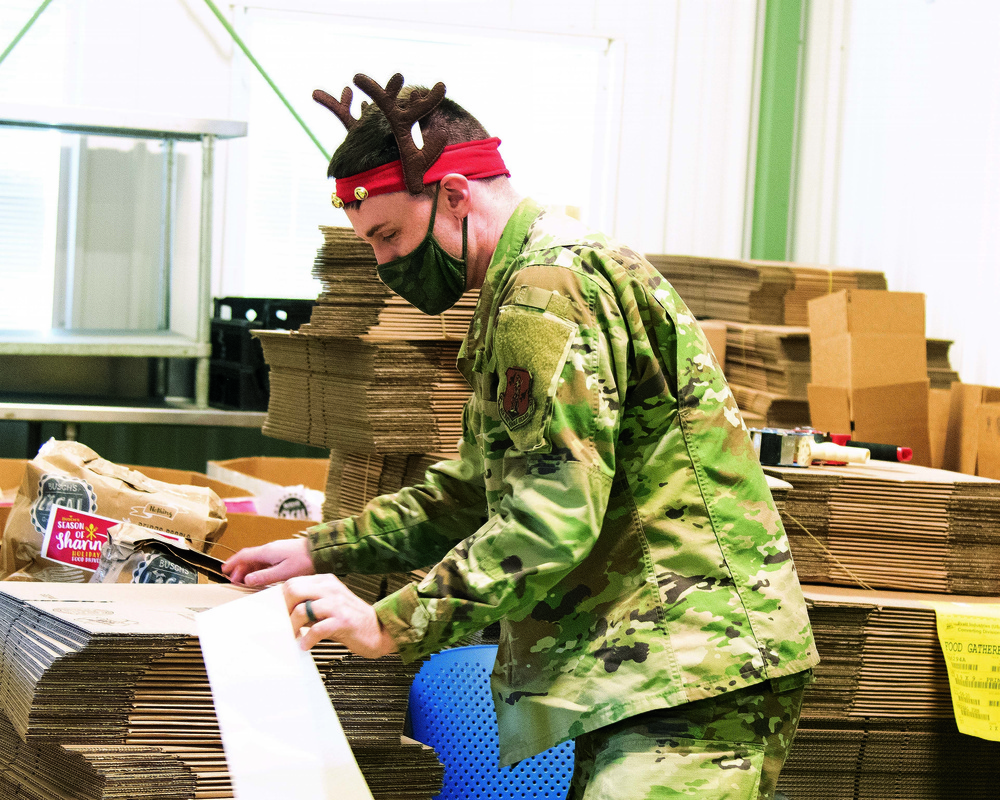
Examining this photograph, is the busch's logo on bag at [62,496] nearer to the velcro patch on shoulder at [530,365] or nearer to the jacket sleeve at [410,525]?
the jacket sleeve at [410,525]

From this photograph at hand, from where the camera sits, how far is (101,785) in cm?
157

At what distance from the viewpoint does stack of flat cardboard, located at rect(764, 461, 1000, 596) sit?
9.14ft

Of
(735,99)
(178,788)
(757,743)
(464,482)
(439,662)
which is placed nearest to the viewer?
(757,743)

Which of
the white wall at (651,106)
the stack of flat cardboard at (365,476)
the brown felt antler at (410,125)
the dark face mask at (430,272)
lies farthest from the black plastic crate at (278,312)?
the brown felt antler at (410,125)

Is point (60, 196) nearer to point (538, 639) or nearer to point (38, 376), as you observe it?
point (38, 376)

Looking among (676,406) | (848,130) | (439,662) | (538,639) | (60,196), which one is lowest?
(439,662)

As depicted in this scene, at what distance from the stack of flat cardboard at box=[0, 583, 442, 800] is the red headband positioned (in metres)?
0.70

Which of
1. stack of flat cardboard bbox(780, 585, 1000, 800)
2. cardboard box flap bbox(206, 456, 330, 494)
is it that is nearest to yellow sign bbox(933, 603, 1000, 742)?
stack of flat cardboard bbox(780, 585, 1000, 800)

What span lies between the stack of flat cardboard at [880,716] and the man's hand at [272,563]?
132 cm

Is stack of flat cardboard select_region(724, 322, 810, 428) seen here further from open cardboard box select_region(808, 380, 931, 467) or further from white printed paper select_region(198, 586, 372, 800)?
white printed paper select_region(198, 586, 372, 800)

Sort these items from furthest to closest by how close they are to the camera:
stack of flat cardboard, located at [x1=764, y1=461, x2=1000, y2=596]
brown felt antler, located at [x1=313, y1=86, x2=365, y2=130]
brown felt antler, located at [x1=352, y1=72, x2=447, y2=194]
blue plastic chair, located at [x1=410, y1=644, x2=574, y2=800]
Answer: stack of flat cardboard, located at [x1=764, y1=461, x2=1000, y2=596], blue plastic chair, located at [x1=410, y1=644, x2=574, y2=800], brown felt antler, located at [x1=313, y1=86, x2=365, y2=130], brown felt antler, located at [x1=352, y1=72, x2=447, y2=194]

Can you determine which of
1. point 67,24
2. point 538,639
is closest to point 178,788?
point 538,639

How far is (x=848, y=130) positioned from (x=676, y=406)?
4.81 metres

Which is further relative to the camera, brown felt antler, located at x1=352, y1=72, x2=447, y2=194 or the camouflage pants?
brown felt antler, located at x1=352, y1=72, x2=447, y2=194
